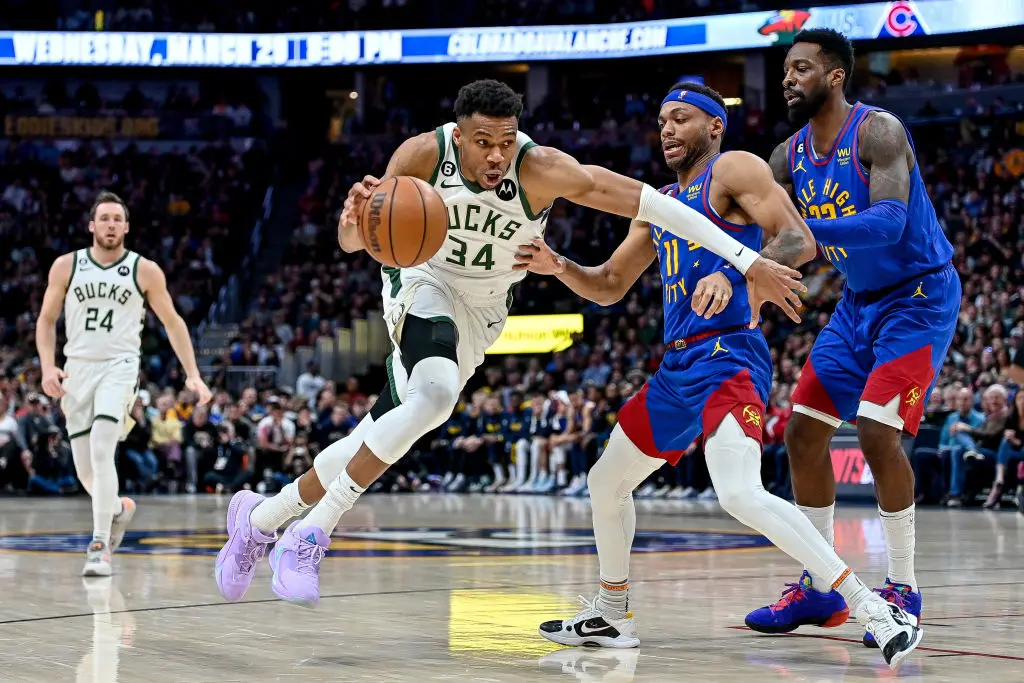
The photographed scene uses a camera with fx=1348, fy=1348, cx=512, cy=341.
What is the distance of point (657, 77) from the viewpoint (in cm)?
3175

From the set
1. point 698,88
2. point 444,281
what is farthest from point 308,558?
point 698,88

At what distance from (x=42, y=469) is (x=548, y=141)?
14.2 m

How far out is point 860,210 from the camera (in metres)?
5.52

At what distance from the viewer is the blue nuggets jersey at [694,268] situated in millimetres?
5266

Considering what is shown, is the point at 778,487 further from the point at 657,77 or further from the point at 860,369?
the point at 657,77

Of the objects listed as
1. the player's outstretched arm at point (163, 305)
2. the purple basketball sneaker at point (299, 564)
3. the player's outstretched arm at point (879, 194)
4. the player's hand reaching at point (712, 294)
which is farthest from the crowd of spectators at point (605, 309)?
the purple basketball sneaker at point (299, 564)

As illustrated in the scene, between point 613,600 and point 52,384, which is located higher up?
point 52,384

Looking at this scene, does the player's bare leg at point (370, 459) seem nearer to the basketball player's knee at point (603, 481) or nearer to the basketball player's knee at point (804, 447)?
the basketball player's knee at point (603, 481)

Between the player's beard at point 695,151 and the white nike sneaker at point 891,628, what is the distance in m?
1.86

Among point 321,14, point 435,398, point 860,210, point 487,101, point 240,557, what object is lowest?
point 240,557

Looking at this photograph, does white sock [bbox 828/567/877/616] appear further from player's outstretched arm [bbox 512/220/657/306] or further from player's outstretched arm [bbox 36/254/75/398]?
player's outstretched arm [bbox 36/254/75/398]

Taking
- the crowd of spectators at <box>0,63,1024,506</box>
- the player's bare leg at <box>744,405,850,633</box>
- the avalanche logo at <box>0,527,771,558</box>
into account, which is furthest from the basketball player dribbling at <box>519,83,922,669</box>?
the crowd of spectators at <box>0,63,1024,506</box>

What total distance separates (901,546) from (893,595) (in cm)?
21

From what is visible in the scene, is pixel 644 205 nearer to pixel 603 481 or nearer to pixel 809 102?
pixel 809 102
